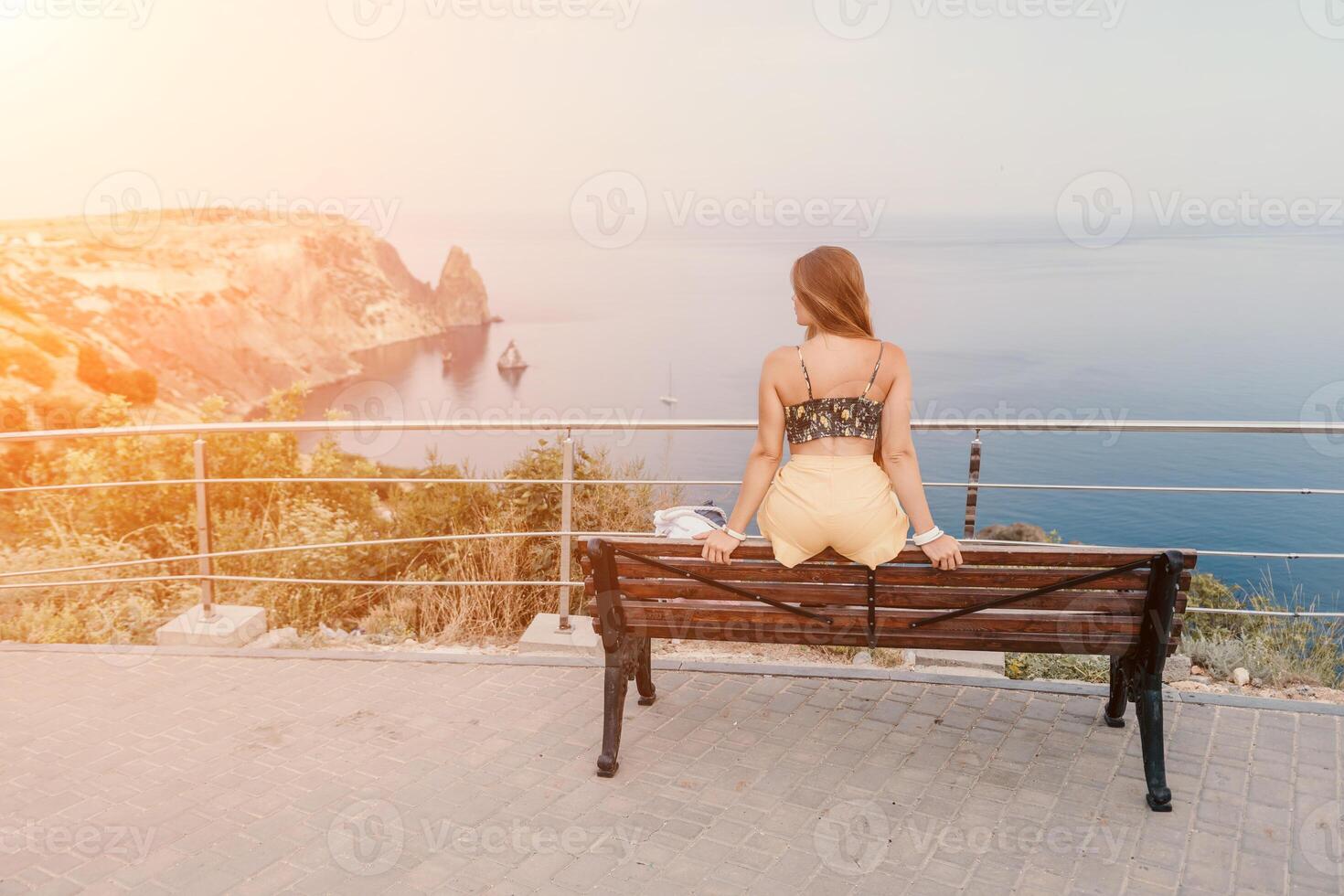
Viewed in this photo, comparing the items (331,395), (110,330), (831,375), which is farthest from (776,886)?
(331,395)

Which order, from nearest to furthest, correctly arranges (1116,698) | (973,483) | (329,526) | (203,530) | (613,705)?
(613,705), (1116,698), (973,483), (203,530), (329,526)

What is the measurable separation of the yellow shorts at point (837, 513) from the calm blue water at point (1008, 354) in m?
35.9

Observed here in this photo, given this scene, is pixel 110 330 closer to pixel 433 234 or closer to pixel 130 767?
pixel 433 234

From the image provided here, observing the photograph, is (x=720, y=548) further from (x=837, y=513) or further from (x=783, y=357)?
(x=783, y=357)

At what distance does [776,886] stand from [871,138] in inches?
1989

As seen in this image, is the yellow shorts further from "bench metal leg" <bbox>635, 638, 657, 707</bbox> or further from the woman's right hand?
"bench metal leg" <bbox>635, 638, 657, 707</bbox>

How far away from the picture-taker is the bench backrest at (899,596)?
342 cm

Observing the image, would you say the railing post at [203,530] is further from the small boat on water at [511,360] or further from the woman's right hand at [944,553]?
the small boat on water at [511,360]

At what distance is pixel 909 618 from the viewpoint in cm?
349

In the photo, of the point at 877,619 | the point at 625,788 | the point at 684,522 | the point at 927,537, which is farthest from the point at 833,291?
the point at 625,788

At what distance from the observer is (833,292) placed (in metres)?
3.52

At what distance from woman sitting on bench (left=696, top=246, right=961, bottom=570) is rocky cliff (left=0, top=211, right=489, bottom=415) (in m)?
50.4

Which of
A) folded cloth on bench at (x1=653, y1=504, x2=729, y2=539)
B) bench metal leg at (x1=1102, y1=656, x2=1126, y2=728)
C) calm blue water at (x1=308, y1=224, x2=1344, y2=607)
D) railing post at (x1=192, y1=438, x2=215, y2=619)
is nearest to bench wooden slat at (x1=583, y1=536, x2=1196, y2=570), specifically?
folded cloth on bench at (x1=653, y1=504, x2=729, y2=539)

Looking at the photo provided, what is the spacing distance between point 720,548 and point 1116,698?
A: 185 centimetres
